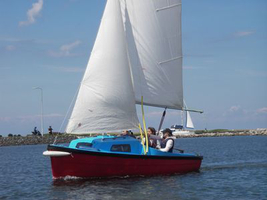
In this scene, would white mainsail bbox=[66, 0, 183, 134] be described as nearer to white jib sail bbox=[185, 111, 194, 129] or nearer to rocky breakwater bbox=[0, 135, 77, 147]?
white jib sail bbox=[185, 111, 194, 129]

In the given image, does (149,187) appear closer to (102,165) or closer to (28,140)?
(102,165)

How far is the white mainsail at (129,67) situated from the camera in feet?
87.6

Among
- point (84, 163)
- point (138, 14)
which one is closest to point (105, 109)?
point (84, 163)

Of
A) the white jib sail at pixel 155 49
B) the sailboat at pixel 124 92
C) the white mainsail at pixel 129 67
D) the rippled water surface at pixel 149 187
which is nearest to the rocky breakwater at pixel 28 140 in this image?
the rippled water surface at pixel 149 187

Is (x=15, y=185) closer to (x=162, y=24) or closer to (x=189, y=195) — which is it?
(x=189, y=195)

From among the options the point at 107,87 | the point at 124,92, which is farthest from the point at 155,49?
the point at 107,87

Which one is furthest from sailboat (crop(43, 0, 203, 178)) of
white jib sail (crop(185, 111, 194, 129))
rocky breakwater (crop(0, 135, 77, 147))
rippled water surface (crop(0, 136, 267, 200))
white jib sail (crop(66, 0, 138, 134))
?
rocky breakwater (crop(0, 135, 77, 147))

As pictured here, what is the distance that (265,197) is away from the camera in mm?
22844

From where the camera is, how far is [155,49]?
98.0ft

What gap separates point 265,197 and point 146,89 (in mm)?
→ 9471

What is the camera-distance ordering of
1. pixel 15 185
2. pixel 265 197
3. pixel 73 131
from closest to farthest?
pixel 265 197, pixel 73 131, pixel 15 185

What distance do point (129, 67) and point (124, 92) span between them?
1.54 metres

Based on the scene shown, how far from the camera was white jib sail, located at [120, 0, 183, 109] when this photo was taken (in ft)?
94.7

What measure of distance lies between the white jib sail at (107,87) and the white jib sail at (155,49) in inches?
34.4
